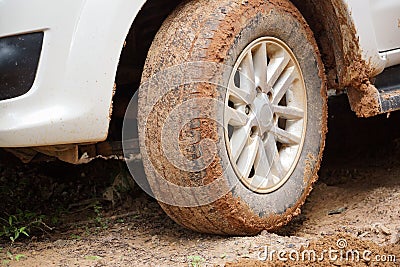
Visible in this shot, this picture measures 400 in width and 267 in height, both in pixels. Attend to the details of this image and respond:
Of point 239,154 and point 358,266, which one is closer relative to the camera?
Result: point 358,266

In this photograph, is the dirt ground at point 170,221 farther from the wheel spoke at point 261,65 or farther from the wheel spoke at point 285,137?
the wheel spoke at point 261,65

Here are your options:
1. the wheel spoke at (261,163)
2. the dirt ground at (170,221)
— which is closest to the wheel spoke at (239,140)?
the wheel spoke at (261,163)

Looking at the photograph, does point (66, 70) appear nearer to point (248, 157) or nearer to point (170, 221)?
point (248, 157)

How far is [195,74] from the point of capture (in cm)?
271

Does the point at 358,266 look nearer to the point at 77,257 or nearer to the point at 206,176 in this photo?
the point at 206,176

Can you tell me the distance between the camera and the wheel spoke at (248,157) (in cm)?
292

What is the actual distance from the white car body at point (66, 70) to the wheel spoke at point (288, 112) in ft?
2.80

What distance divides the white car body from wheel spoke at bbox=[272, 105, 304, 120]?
0.85 metres

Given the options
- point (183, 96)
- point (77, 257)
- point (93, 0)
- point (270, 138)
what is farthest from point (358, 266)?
point (93, 0)

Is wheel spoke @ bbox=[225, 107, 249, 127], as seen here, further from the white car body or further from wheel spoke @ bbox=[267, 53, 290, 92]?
the white car body

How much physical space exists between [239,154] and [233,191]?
0.59 ft
